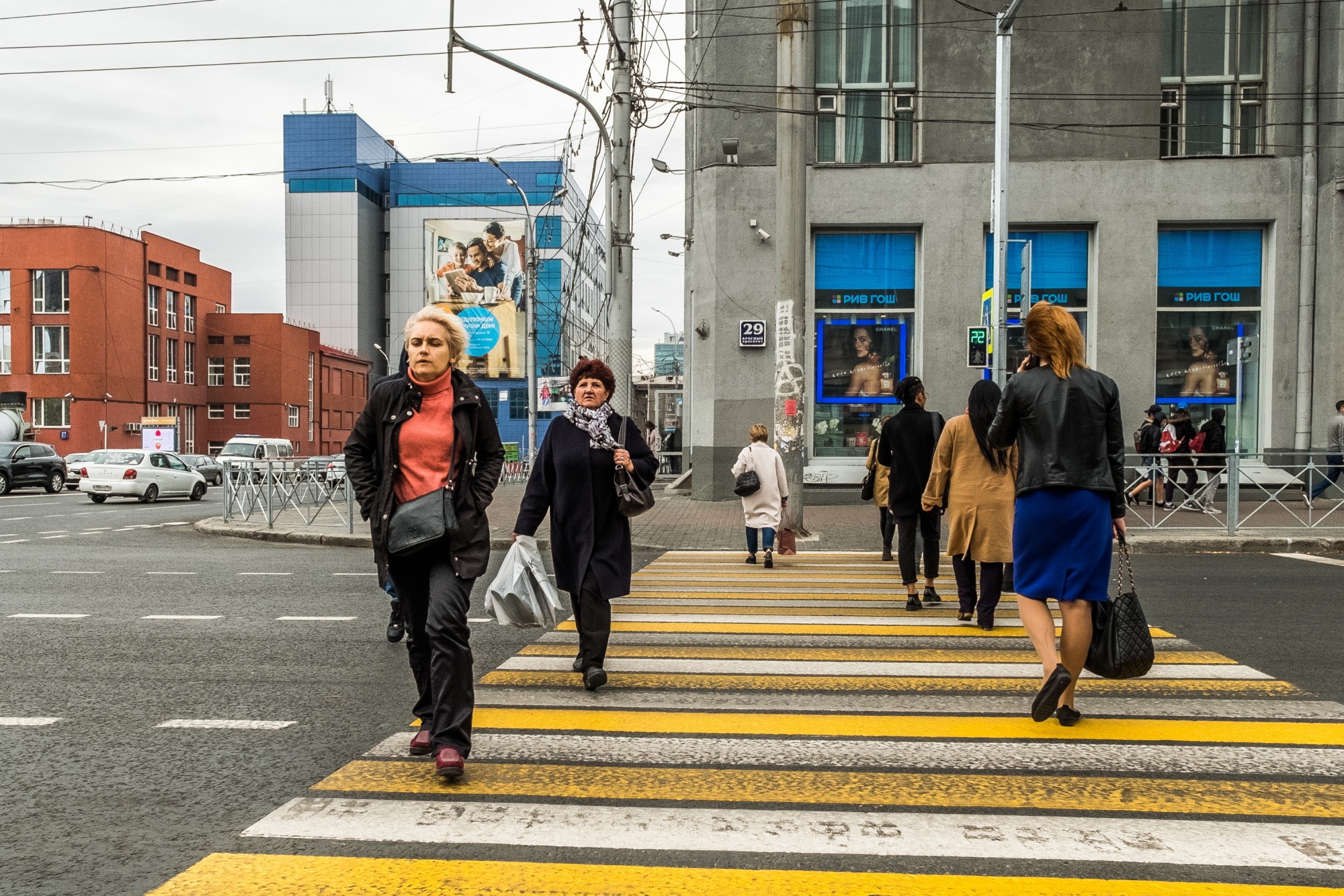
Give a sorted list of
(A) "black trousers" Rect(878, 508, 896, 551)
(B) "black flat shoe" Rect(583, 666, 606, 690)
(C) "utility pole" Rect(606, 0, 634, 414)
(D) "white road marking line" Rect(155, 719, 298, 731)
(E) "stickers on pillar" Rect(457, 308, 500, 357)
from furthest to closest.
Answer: (E) "stickers on pillar" Rect(457, 308, 500, 357) → (C) "utility pole" Rect(606, 0, 634, 414) → (A) "black trousers" Rect(878, 508, 896, 551) → (B) "black flat shoe" Rect(583, 666, 606, 690) → (D) "white road marking line" Rect(155, 719, 298, 731)

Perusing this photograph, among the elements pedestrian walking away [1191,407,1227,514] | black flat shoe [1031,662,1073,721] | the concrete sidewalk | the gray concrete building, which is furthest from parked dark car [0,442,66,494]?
black flat shoe [1031,662,1073,721]

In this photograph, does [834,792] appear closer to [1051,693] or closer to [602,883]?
[602,883]

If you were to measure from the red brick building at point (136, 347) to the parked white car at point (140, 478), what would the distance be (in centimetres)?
3446

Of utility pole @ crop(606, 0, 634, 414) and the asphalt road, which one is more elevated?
utility pole @ crop(606, 0, 634, 414)

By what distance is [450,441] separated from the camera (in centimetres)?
448

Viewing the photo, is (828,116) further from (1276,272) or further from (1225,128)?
(1276,272)

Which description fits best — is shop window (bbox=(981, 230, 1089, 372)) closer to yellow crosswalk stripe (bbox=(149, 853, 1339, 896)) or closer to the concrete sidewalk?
the concrete sidewalk

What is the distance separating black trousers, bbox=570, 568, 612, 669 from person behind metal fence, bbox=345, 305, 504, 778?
1.35m

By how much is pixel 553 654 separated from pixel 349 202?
89604 mm

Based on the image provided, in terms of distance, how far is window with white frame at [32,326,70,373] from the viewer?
60.4 m

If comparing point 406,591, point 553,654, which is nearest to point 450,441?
point 406,591

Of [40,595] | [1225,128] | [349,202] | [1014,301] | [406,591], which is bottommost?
[40,595]

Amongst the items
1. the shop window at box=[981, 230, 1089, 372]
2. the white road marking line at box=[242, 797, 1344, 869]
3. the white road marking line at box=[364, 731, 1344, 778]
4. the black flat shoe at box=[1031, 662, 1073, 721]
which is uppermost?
the shop window at box=[981, 230, 1089, 372]

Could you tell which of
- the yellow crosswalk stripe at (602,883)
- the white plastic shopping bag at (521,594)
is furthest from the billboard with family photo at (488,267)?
the yellow crosswalk stripe at (602,883)
